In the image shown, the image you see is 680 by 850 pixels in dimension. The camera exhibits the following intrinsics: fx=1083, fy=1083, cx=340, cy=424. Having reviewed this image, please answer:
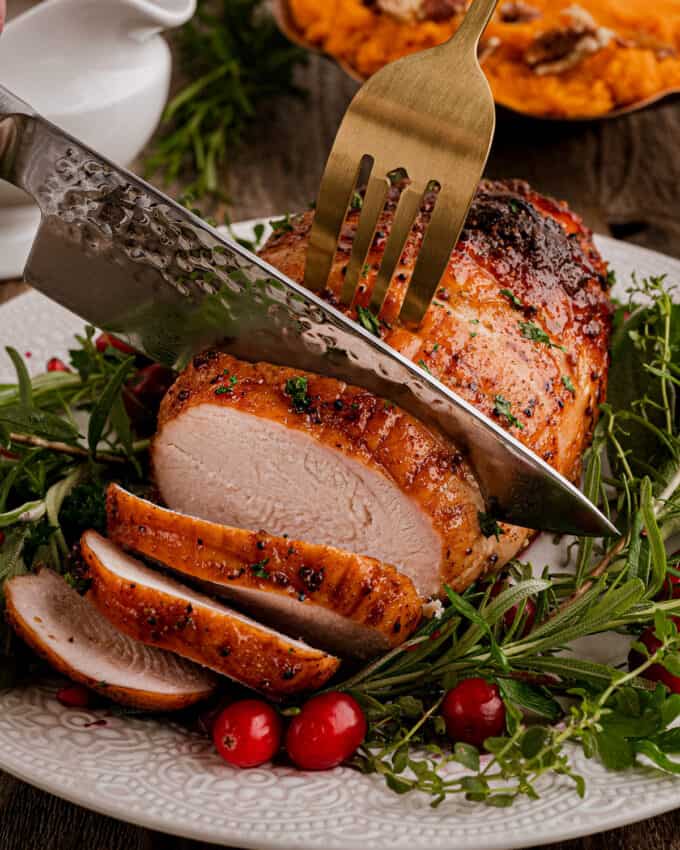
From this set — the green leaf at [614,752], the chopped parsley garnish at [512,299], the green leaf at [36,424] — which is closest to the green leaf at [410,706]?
the green leaf at [614,752]

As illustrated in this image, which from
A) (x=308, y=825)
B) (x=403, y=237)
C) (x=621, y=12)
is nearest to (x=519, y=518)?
(x=403, y=237)

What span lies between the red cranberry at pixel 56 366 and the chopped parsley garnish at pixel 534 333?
61.2 inches

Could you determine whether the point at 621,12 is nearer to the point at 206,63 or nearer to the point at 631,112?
the point at 631,112

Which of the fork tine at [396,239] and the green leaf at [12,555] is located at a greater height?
→ the fork tine at [396,239]

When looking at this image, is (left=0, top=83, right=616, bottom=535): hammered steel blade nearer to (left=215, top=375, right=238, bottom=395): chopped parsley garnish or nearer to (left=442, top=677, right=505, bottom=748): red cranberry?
→ (left=215, top=375, right=238, bottom=395): chopped parsley garnish

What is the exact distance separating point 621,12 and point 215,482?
3286 millimetres

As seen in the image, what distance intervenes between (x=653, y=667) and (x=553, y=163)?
342 cm

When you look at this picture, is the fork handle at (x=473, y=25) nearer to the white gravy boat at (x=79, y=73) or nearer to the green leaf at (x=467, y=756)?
the green leaf at (x=467, y=756)

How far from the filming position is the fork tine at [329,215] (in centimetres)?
254

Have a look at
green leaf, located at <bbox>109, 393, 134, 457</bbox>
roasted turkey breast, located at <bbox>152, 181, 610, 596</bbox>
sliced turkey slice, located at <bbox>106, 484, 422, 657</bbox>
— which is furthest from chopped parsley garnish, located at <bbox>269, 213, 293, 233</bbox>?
sliced turkey slice, located at <bbox>106, 484, 422, 657</bbox>

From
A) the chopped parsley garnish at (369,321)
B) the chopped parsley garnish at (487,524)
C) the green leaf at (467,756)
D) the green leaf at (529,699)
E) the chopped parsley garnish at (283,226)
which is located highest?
the chopped parsley garnish at (369,321)

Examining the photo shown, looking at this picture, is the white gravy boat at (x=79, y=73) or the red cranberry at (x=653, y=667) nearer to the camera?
the red cranberry at (x=653, y=667)

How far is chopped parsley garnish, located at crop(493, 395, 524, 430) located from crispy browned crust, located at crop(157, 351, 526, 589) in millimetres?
175

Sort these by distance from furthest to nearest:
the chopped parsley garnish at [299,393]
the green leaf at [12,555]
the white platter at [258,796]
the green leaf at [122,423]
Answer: the green leaf at [122,423] < the green leaf at [12,555] < the chopped parsley garnish at [299,393] < the white platter at [258,796]
